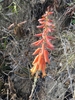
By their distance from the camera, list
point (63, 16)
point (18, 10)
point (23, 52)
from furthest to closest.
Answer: point (18, 10), point (63, 16), point (23, 52)

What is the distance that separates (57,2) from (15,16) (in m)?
0.60

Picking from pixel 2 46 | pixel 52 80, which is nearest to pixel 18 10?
pixel 2 46

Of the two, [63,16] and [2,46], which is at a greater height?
[63,16]

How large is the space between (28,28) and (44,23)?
111 cm

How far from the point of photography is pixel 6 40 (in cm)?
303

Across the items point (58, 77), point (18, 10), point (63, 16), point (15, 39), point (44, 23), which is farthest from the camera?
point (18, 10)

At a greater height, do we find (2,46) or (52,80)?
(2,46)

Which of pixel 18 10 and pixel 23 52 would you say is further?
pixel 18 10

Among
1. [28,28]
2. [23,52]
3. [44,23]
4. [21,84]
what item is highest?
[44,23]

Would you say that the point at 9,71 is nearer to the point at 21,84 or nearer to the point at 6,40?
the point at 21,84

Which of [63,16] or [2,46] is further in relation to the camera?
[63,16]

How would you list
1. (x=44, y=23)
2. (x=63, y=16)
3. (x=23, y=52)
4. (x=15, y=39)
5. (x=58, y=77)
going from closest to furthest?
(x=44, y=23)
(x=58, y=77)
(x=23, y=52)
(x=15, y=39)
(x=63, y=16)

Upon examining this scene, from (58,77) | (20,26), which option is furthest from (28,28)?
(58,77)

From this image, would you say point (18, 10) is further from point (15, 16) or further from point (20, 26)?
point (20, 26)
